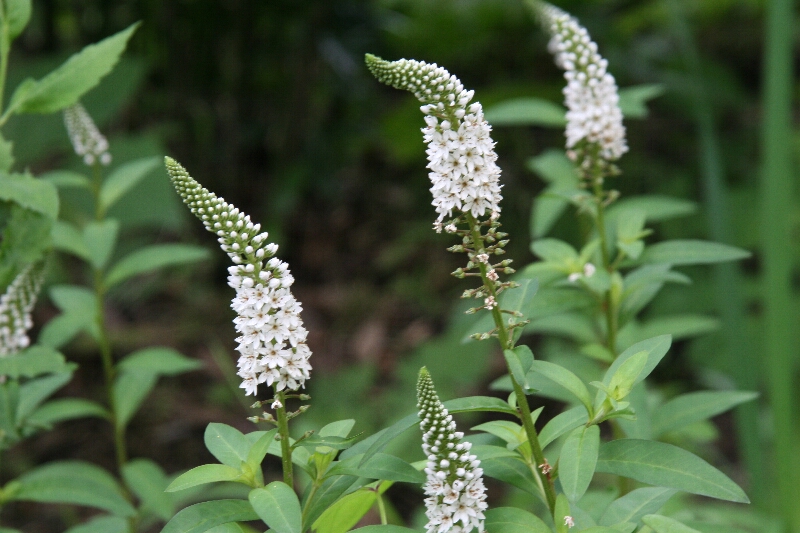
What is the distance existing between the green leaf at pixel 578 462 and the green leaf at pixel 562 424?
0.29 ft

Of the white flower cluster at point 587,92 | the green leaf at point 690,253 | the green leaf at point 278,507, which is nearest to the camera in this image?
the green leaf at point 278,507

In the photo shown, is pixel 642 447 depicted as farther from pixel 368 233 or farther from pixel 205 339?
pixel 368 233

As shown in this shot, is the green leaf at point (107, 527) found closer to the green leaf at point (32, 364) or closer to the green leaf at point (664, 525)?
the green leaf at point (32, 364)

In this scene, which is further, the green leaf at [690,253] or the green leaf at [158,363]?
the green leaf at [158,363]

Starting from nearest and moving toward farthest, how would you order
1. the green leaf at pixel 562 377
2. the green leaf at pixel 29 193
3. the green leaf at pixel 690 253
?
1. the green leaf at pixel 562 377
2. the green leaf at pixel 29 193
3. the green leaf at pixel 690 253

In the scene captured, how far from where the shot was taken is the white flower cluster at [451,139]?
5.04 feet

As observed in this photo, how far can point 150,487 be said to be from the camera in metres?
2.58

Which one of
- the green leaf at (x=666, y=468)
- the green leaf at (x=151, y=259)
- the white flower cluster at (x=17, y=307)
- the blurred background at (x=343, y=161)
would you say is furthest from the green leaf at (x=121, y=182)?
the blurred background at (x=343, y=161)

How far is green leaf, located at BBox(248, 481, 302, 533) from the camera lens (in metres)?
1.39

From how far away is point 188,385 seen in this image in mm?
5516

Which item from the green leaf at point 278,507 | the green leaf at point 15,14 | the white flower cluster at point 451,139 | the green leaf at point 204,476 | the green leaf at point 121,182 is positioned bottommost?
the green leaf at point 204,476

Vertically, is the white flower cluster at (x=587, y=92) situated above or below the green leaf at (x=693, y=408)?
above

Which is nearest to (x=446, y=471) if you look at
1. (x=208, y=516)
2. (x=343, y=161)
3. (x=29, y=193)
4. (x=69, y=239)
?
(x=208, y=516)

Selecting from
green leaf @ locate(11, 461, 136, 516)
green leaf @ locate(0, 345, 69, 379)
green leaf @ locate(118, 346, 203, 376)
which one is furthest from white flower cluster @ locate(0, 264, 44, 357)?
green leaf @ locate(118, 346, 203, 376)
